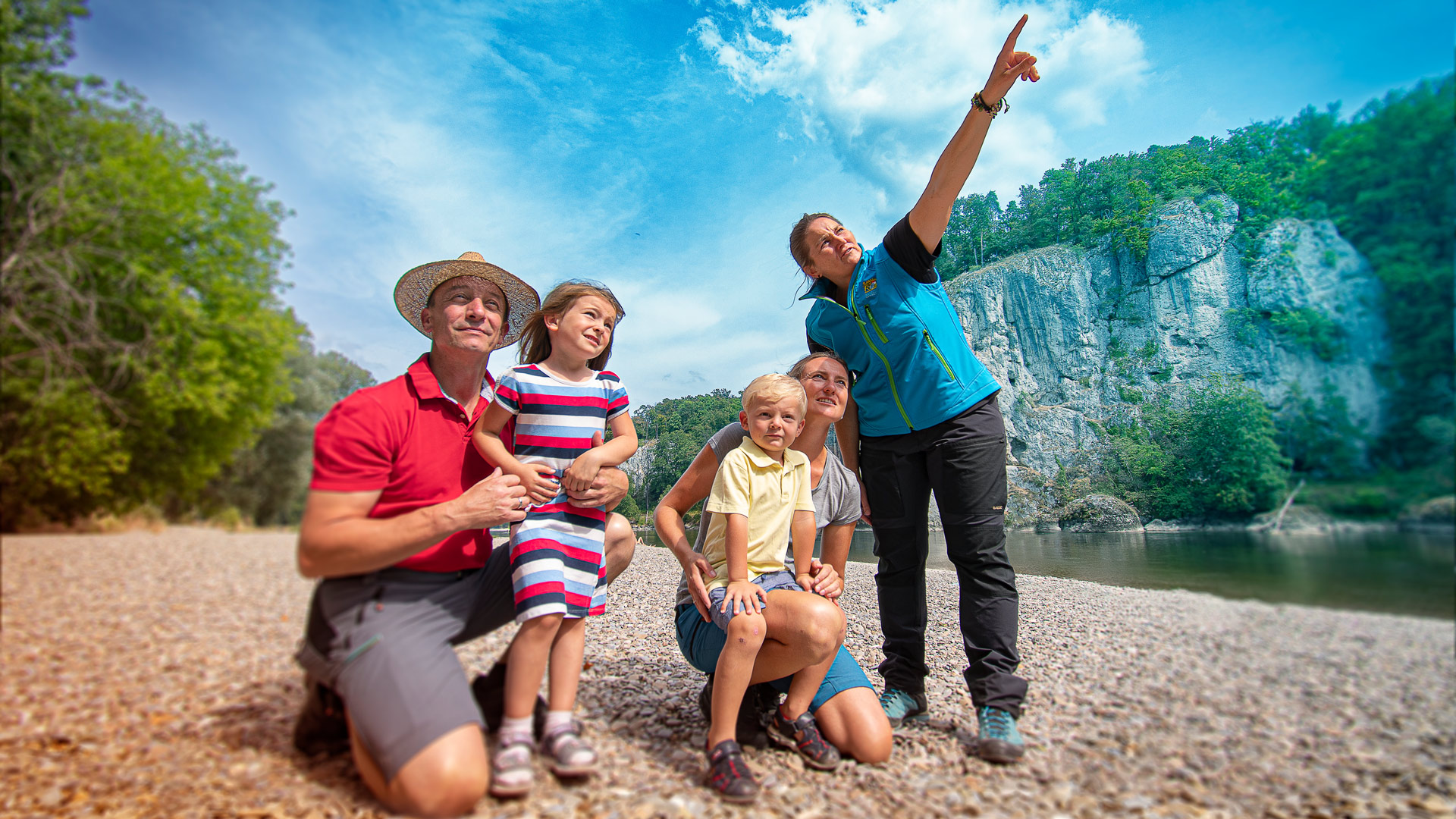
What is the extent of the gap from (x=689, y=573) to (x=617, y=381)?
43.1 inches

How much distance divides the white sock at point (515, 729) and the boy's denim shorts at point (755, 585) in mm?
931

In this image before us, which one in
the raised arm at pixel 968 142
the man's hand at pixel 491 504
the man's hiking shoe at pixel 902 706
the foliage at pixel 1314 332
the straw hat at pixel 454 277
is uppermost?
the raised arm at pixel 968 142

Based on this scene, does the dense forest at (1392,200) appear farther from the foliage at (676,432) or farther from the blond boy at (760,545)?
the foliage at (676,432)

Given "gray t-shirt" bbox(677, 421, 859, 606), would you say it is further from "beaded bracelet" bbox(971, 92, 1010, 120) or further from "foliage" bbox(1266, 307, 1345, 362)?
"foliage" bbox(1266, 307, 1345, 362)

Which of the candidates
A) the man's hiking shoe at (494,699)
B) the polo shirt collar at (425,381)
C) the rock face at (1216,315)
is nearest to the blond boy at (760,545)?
the man's hiking shoe at (494,699)

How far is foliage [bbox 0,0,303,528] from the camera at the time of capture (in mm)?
2219

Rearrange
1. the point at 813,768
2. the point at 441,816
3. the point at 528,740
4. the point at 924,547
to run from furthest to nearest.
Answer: the point at 924,547
the point at 813,768
the point at 528,740
the point at 441,816

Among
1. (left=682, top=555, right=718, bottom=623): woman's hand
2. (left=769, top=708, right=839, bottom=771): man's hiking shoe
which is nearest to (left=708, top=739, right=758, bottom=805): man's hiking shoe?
(left=769, top=708, right=839, bottom=771): man's hiking shoe

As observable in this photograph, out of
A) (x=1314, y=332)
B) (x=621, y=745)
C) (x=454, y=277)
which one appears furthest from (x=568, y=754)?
(x=1314, y=332)

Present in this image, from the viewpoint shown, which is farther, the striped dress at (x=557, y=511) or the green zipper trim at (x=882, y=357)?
the green zipper trim at (x=882, y=357)

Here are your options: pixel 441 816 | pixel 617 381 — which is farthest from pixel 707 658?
pixel 617 381

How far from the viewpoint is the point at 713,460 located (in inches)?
126

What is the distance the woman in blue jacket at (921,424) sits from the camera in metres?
3.05

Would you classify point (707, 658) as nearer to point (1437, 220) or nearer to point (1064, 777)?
point (1064, 777)
